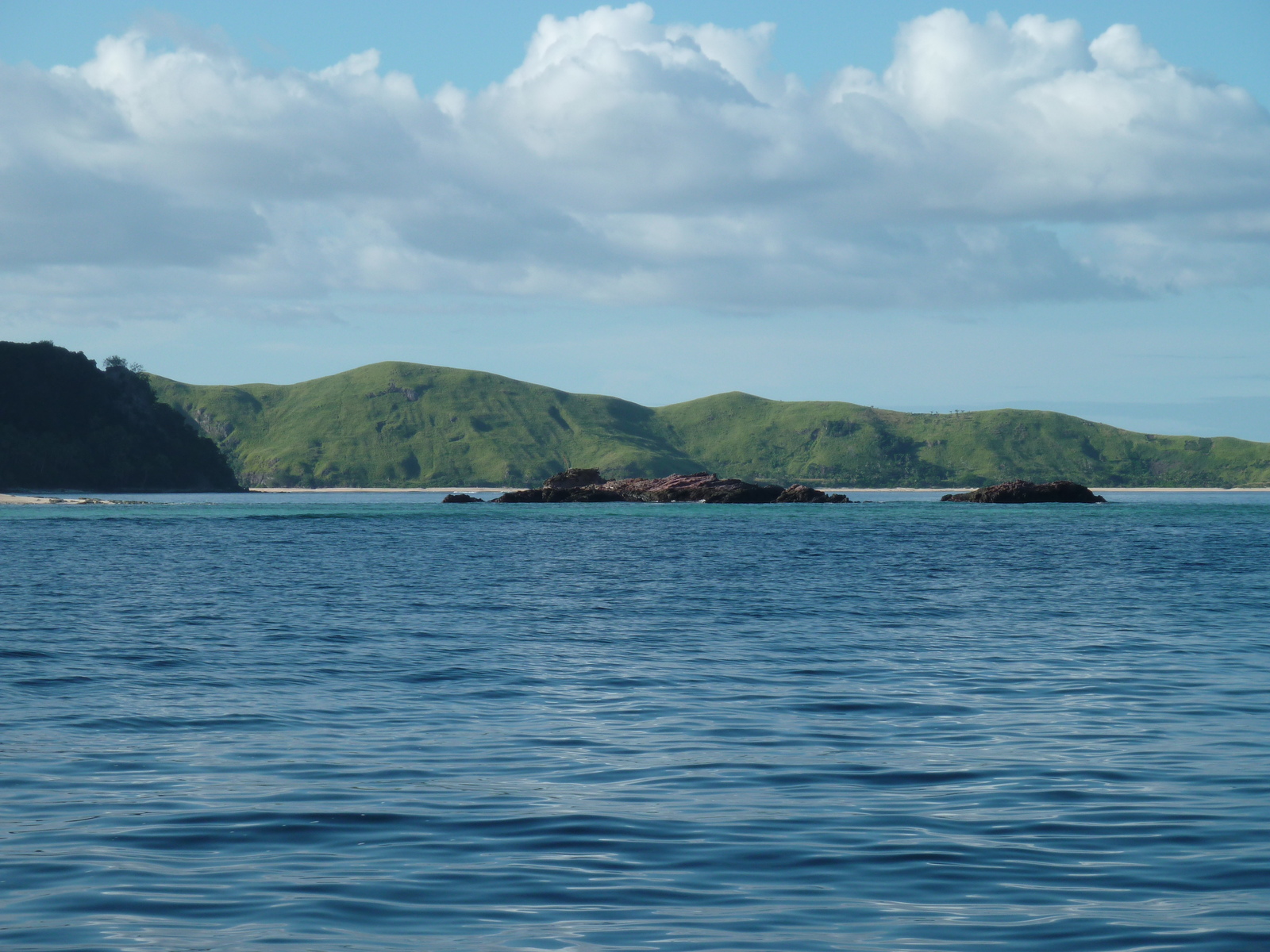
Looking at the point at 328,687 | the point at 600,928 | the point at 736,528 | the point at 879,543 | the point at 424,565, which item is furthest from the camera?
the point at 736,528

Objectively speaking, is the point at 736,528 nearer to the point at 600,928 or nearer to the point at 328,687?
the point at 328,687

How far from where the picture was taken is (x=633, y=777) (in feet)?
52.4

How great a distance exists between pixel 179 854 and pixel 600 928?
4755 mm

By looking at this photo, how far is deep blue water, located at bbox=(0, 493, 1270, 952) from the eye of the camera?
10391 mm

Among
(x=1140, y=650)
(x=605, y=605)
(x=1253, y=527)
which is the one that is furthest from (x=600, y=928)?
(x=1253, y=527)

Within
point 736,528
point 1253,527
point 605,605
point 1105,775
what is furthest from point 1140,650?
point 1253,527

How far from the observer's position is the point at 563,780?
51.4ft

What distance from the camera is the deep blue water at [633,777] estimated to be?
1039cm

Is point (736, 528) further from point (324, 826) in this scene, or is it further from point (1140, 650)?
point (324, 826)

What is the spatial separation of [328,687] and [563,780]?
31.8 ft

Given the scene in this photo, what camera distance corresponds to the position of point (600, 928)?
10.0 m

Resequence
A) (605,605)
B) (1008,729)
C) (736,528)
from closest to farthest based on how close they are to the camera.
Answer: (1008,729), (605,605), (736,528)

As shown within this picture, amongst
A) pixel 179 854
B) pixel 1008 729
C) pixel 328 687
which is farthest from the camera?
pixel 328 687

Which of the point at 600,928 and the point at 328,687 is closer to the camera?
the point at 600,928
